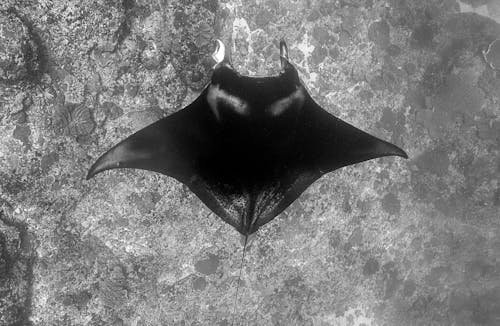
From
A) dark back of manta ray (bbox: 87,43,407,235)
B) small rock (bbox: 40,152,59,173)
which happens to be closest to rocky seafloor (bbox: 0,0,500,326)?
small rock (bbox: 40,152,59,173)

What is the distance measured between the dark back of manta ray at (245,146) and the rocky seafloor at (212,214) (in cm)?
137

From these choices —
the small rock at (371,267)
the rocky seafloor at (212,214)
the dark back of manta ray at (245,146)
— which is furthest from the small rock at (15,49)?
the small rock at (371,267)

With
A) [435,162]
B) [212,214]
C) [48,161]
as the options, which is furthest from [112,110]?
[435,162]

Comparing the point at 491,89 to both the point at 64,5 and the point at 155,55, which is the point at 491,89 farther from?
the point at 64,5

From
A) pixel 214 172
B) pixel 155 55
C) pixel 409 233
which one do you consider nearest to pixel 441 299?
pixel 409 233

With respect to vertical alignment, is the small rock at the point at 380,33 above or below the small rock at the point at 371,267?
above

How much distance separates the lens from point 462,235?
21.0 feet

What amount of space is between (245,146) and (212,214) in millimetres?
2034

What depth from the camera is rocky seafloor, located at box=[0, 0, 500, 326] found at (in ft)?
12.9

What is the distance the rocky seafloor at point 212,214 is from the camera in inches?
155

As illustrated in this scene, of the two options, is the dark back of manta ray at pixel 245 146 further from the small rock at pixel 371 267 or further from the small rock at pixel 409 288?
the small rock at pixel 409 288

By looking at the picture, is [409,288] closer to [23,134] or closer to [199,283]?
[199,283]

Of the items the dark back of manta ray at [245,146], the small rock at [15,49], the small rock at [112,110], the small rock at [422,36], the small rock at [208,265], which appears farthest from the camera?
the small rock at [422,36]

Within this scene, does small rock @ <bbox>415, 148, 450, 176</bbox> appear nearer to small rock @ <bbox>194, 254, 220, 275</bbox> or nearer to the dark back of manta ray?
the dark back of manta ray
